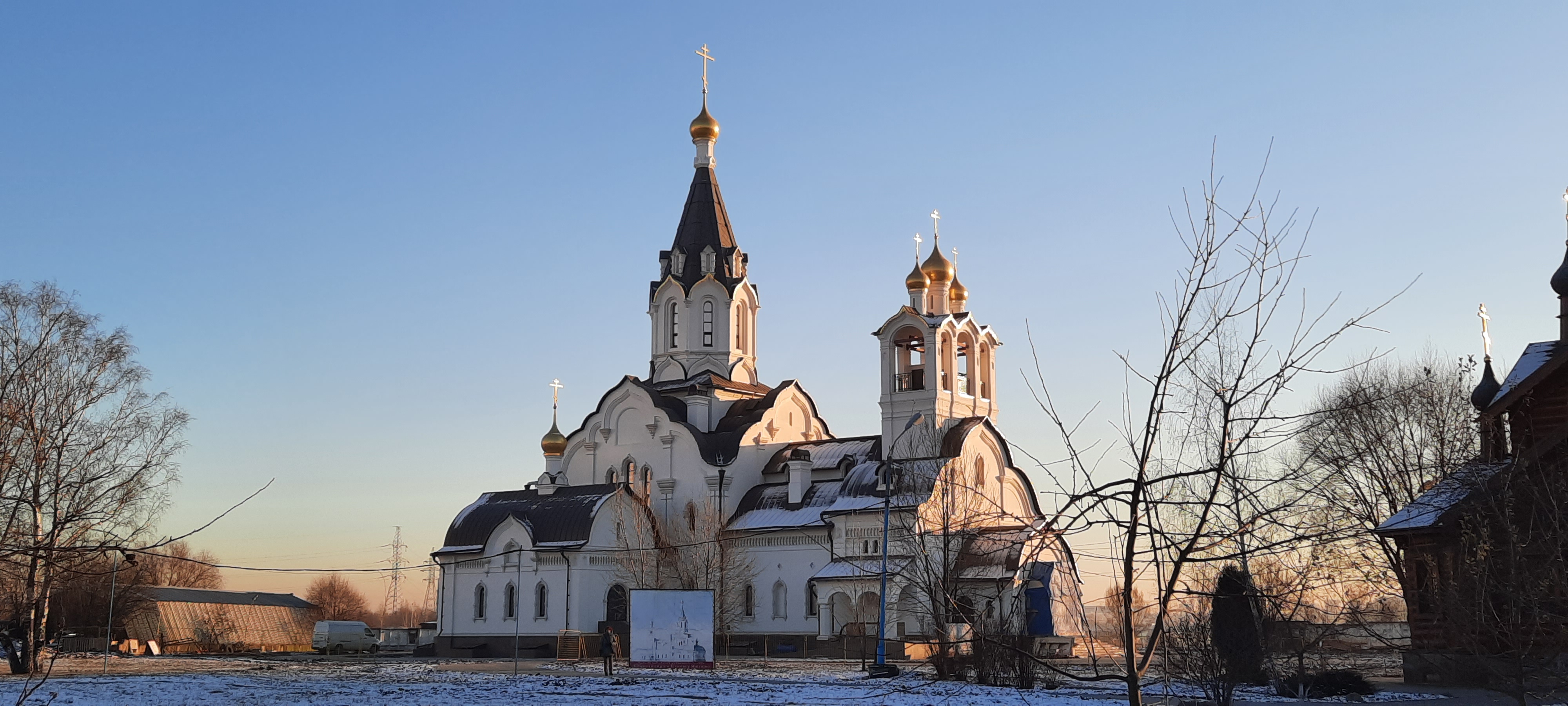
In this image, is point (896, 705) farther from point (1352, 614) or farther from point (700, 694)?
point (1352, 614)

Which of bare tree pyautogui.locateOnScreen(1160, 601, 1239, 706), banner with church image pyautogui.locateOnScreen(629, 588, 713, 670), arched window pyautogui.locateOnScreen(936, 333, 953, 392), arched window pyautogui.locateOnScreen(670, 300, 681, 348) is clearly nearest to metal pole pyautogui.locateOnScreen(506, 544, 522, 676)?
arched window pyautogui.locateOnScreen(670, 300, 681, 348)

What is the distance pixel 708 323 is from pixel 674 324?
126cm

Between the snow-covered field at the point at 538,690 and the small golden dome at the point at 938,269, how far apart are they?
18.8 metres

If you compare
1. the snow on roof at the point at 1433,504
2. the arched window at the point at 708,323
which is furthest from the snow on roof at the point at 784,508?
the snow on roof at the point at 1433,504

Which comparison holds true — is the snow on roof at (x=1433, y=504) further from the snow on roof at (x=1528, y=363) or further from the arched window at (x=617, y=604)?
the arched window at (x=617, y=604)

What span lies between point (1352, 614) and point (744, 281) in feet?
137

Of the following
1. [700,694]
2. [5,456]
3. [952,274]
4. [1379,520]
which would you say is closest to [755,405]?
[952,274]

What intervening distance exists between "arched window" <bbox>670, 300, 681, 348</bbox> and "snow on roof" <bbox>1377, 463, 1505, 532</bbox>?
28.9 meters

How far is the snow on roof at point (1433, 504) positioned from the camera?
18297 mm

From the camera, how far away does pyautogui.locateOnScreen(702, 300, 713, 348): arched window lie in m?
47.0

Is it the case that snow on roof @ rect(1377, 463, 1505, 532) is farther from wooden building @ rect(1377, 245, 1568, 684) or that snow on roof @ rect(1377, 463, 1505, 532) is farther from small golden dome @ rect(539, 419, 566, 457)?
small golden dome @ rect(539, 419, 566, 457)

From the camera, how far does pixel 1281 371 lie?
17.0 ft

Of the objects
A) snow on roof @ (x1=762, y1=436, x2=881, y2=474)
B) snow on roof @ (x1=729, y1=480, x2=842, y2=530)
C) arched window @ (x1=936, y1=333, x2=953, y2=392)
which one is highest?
arched window @ (x1=936, y1=333, x2=953, y2=392)

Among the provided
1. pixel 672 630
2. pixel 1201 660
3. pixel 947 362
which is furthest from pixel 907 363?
pixel 1201 660
